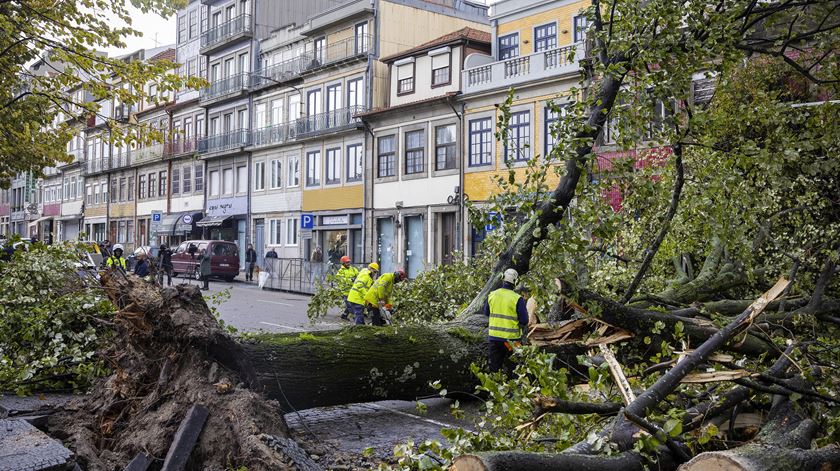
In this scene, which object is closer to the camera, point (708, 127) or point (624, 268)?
point (708, 127)

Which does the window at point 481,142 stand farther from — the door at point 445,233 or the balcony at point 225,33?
the balcony at point 225,33

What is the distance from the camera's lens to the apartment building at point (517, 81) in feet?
90.2

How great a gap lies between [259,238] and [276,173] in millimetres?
3793

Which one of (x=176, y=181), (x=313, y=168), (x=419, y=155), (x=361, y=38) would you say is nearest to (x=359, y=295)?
(x=419, y=155)

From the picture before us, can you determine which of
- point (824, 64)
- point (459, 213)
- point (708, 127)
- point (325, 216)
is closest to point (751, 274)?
point (708, 127)

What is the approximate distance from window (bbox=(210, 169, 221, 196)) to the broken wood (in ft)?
142

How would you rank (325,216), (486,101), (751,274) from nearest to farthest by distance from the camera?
(751,274) < (486,101) < (325,216)

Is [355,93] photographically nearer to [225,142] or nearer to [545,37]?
[545,37]

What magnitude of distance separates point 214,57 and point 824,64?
144ft

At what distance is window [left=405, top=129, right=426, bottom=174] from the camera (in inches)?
1303

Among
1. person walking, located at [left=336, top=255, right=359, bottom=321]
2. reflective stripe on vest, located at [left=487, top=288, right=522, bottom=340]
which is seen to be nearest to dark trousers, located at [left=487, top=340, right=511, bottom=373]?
reflective stripe on vest, located at [left=487, top=288, right=522, bottom=340]

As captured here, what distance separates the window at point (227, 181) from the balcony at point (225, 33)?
307 inches

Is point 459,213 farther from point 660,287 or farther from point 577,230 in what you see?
point 577,230

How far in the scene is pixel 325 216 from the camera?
38.3 m
